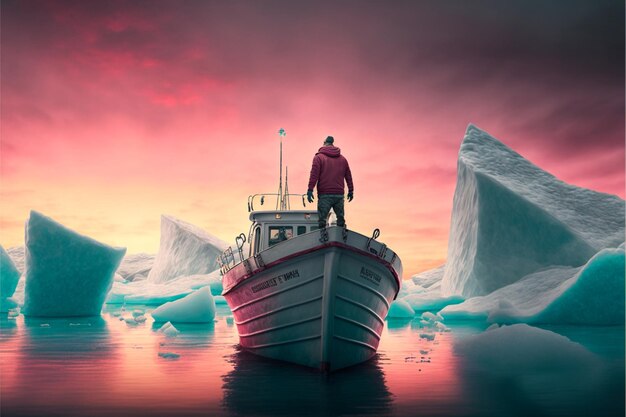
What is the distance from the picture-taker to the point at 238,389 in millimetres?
8891

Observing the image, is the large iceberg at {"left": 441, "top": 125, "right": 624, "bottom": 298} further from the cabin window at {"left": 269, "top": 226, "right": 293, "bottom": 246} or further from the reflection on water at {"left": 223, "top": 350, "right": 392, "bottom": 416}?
the reflection on water at {"left": 223, "top": 350, "right": 392, "bottom": 416}

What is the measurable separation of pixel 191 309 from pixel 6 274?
47.3 ft

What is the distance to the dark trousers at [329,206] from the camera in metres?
10.8

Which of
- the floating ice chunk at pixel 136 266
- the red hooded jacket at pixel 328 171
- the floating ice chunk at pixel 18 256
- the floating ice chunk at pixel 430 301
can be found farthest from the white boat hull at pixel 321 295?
the floating ice chunk at pixel 136 266

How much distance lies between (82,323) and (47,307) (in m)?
3.85

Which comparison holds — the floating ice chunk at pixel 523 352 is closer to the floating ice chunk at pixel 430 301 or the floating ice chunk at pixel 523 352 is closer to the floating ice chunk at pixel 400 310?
the floating ice chunk at pixel 400 310

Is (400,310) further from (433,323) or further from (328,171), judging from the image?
(328,171)

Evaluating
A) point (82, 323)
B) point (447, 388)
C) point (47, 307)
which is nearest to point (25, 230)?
point (47, 307)

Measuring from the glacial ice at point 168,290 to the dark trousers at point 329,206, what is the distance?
27677 millimetres

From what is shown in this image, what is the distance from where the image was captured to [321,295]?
10.0 meters

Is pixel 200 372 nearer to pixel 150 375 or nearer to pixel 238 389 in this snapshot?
pixel 150 375

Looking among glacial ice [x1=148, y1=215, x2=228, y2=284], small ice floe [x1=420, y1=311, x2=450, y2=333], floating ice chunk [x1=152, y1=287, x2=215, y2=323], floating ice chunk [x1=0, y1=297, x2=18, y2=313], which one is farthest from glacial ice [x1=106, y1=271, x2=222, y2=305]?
small ice floe [x1=420, y1=311, x2=450, y2=333]

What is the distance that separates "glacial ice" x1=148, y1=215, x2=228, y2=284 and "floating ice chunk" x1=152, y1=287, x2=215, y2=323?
68.4 feet

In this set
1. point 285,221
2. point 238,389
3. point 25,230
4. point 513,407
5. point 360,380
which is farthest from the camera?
point 25,230
